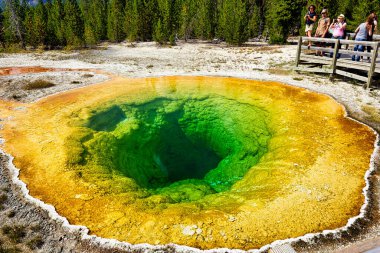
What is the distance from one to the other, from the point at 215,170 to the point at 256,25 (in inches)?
1260

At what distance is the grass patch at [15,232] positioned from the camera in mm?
5781

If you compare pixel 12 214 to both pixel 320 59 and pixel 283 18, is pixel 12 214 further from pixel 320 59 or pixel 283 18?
pixel 283 18

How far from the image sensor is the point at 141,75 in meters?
18.0

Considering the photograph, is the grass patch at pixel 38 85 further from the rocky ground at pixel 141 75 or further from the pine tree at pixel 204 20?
the pine tree at pixel 204 20

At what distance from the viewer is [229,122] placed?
12.9 meters

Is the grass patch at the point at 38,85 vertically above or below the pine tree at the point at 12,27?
below

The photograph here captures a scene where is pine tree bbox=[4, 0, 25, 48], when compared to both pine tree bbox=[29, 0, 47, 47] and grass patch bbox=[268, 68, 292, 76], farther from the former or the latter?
grass patch bbox=[268, 68, 292, 76]

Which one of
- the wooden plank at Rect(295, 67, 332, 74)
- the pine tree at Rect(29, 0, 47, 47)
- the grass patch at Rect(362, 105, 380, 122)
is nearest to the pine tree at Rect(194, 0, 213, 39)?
the pine tree at Rect(29, 0, 47, 47)

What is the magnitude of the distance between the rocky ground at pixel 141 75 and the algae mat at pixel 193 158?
0.38 meters

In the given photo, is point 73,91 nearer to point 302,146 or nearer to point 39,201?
point 39,201

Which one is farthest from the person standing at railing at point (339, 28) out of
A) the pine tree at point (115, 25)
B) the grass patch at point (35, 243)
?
the pine tree at point (115, 25)

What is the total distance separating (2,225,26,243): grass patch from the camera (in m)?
5.78

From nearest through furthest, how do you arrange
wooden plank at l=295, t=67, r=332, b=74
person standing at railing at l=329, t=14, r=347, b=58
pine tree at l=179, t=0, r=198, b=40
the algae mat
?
the algae mat
person standing at railing at l=329, t=14, r=347, b=58
wooden plank at l=295, t=67, r=332, b=74
pine tree at l=179, t=0, r=198, b=40

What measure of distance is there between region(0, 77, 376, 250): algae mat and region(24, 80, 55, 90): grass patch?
2.35 meters
